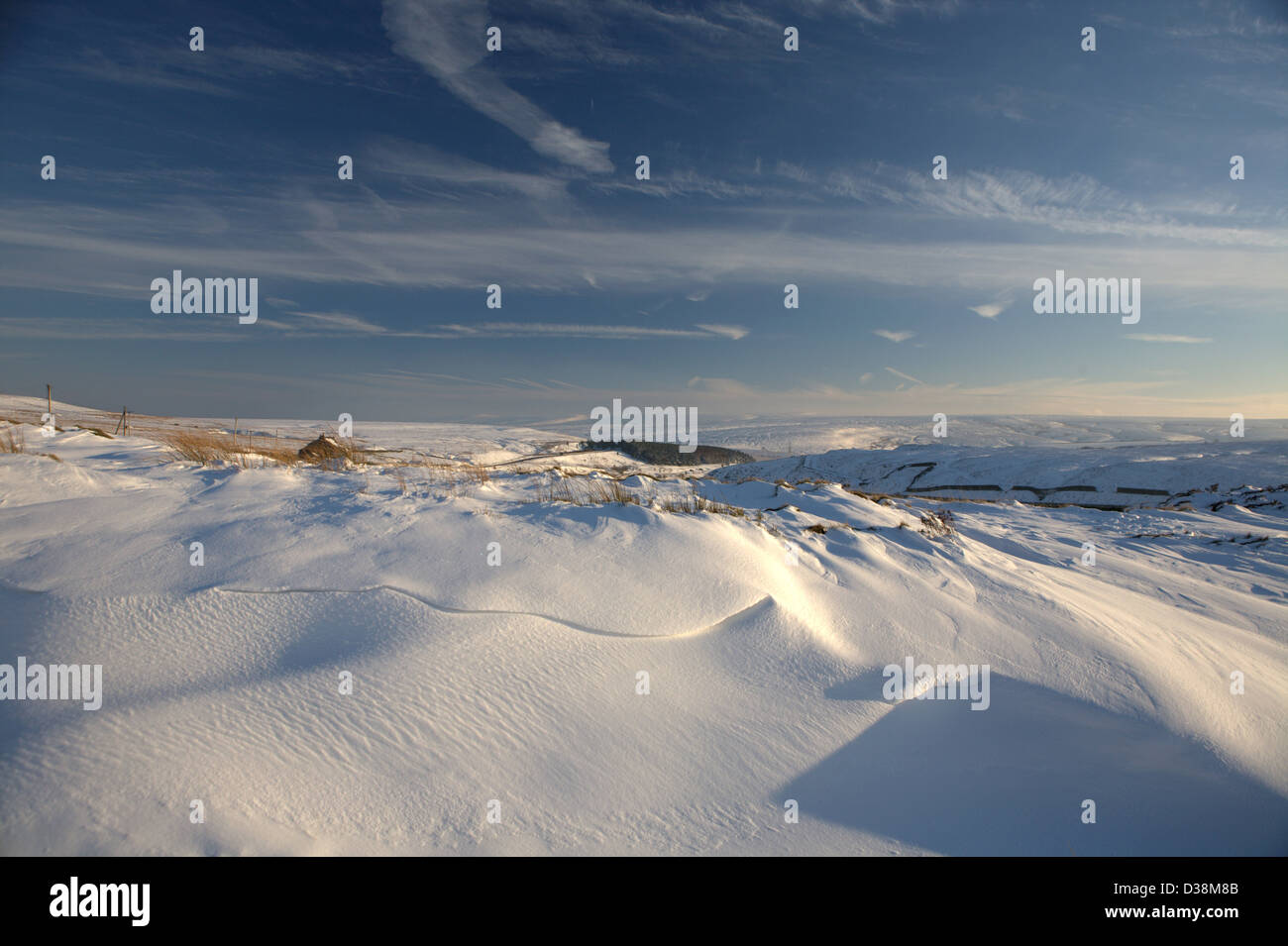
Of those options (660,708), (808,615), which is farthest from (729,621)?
(660,708)

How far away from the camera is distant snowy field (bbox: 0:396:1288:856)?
A: 205cm

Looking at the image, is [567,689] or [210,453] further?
[210,453]

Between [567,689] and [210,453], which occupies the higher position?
[210,453]

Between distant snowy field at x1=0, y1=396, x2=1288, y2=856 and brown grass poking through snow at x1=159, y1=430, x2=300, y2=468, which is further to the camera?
brown grass poking through snow at x1=159, y1=430, x2=300, y2=468

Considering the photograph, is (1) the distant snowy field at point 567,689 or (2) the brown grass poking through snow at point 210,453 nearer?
A: (1) the distant snowy field at point 567,689

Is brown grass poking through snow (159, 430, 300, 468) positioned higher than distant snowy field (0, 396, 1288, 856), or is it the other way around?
brown grass poking through snow (159, 430, 300, 468)

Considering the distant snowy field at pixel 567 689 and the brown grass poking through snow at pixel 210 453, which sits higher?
the brown grass poking through snow at pixel 210 453

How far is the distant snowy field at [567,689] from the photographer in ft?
6.74

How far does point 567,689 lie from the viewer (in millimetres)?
2652
